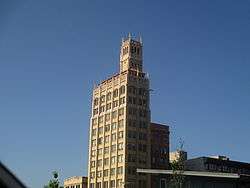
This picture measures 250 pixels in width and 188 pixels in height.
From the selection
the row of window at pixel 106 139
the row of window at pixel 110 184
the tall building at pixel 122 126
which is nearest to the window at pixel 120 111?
the tall building at pixel 122 126

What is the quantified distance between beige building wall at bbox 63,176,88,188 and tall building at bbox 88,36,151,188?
2590mm

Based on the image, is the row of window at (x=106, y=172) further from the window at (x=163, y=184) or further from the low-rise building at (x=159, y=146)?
the window at (x=163, y=184)

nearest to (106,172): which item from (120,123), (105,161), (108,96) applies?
(105,161)

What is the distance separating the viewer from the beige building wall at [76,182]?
159375mm

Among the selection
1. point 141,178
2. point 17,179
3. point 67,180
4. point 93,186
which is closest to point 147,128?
point 141,178

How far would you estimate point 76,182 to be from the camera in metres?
162

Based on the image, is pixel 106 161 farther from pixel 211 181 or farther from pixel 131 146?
pixel 211 181

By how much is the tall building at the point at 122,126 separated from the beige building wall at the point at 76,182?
2.59 meters

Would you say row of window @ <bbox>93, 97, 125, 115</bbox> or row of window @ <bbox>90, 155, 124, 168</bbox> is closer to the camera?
row of window @ <bbox>90, 155, 124, 168</bbox>

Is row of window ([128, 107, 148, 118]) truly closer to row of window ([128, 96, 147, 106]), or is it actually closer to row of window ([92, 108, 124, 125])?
row of window ([128, 96, 147, 106])

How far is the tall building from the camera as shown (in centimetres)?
14520

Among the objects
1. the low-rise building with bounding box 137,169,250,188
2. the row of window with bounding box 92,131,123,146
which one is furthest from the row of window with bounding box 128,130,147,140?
the low-rise building with bounding box 137,169,250,188

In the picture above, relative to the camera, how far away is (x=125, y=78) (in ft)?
508

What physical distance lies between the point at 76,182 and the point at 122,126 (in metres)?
29.5
